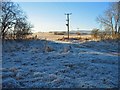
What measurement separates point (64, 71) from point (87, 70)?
0.95 metres

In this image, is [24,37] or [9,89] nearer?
[9,89]

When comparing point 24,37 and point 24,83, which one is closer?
point 24,83

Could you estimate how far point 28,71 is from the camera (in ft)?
32.3

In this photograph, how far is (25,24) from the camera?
1232 inches

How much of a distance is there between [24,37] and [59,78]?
23040 mm

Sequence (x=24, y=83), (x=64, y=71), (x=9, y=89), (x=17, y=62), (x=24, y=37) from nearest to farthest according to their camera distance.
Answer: (x=9, y=89) → (x=24, y=83) → (x=64, y=71) → (x=17, y=62) → (x=24, y=37)

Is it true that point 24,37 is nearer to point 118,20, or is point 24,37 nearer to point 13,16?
point 13,16

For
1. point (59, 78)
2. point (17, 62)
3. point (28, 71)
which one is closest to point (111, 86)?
point (59, 78)

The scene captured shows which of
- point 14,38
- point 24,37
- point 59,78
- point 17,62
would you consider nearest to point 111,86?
point 59,78

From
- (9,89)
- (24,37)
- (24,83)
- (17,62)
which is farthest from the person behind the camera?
(24,37)

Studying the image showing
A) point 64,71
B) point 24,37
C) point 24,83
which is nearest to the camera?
point 24,83

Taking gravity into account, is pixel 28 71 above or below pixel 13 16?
below

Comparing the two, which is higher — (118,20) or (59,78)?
(118,20)

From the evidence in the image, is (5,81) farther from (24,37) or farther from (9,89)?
(24,37)
